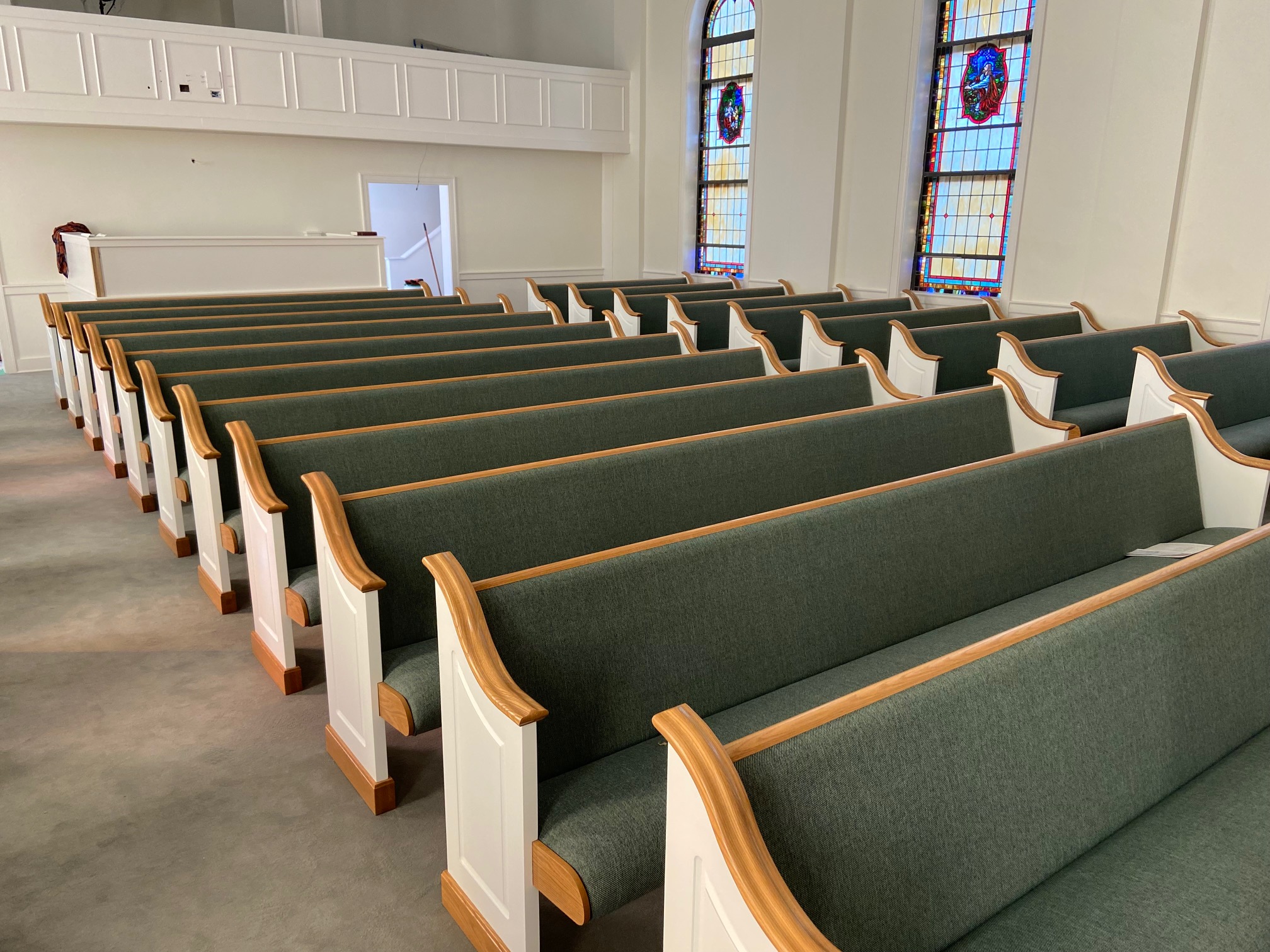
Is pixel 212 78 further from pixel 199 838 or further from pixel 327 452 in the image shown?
pixel 199 838

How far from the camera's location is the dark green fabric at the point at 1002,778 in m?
1.16

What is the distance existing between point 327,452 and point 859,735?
6.24 feet

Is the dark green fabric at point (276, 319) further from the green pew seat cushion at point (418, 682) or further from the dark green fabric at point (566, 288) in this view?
the green pew seat cushion at point (418, 682)

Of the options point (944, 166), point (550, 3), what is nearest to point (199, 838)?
point (944, 166)

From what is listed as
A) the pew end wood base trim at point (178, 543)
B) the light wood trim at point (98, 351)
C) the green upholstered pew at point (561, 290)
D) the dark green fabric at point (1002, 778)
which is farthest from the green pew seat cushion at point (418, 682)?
the green upholstered pew at point (561, 290)

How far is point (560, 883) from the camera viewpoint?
1.48m

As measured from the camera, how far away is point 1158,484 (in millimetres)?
2801

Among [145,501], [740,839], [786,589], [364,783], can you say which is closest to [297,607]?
[364,783]

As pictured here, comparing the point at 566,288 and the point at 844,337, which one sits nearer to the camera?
the point at 844,337

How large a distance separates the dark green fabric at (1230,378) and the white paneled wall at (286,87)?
737 cm

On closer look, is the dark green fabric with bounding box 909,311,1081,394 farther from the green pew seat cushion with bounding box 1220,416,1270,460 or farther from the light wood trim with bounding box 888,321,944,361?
the green pew seat cushion with bounding box 1220,416,1270,460

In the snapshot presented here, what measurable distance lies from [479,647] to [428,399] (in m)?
1.94

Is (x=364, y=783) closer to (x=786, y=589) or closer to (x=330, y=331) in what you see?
(x=786, y=589)

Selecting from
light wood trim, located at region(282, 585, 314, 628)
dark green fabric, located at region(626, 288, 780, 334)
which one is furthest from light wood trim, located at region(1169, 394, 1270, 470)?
dark green fabric, located at region(626, 288, 780, 334)
